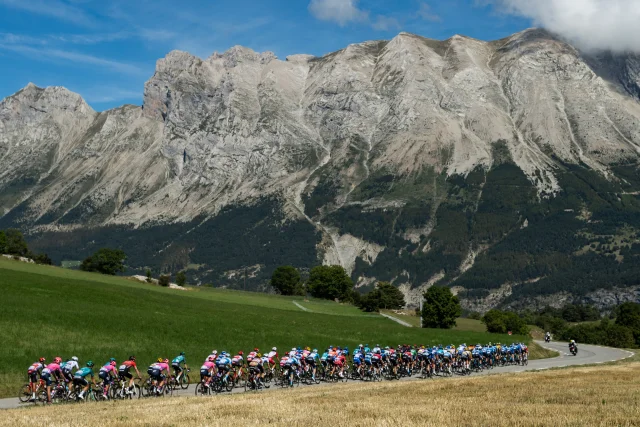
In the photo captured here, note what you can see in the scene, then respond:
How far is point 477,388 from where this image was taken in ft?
114

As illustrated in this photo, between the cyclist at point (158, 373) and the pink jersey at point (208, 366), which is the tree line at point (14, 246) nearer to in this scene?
the pink jersey at point (208, 366)

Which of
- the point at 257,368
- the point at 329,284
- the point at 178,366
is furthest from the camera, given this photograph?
the point at 329,284

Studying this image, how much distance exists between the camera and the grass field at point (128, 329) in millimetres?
49344

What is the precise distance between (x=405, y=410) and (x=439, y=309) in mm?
105239

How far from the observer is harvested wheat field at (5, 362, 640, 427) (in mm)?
21078

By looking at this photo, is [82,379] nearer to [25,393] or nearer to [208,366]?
[25,393]

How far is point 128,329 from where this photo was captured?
5981cm

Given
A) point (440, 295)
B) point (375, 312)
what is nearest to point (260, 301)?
point (375, 312)

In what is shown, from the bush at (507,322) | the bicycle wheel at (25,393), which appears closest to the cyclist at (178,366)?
the bicycle wheel at (25,393)

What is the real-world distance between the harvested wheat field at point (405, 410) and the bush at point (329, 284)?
522 ft

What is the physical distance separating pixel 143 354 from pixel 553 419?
120 feet

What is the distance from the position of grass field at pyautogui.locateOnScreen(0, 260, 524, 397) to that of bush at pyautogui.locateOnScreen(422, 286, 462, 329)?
2527 cm

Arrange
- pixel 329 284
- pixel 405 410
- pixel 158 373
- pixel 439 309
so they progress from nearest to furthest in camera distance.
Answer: pixel 405 410 → pixel 158 373 → pixel 439 309 → pixel 329 284

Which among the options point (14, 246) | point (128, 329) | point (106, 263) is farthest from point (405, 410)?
point (14, 246)
